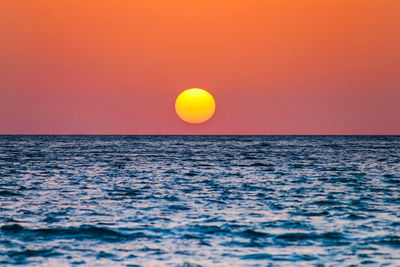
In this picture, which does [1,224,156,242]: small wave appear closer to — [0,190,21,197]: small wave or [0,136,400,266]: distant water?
[0,136,400,266]: distant water

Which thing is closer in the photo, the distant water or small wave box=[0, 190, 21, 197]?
the distant water

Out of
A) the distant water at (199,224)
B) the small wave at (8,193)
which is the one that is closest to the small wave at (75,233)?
the distant water at (199,224)

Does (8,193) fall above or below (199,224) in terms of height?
below

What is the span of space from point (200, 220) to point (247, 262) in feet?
18.8

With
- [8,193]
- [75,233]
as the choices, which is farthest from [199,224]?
[8,193]

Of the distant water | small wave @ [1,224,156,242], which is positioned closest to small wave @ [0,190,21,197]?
the distant water

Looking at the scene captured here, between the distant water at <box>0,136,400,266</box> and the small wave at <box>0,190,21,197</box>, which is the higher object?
the distant water at <box>0,136,400,266</box>

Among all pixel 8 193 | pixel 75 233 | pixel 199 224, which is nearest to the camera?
pixel 75 233

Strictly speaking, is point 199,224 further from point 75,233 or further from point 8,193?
point 8,193

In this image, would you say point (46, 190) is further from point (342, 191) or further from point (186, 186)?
point (342, 191)

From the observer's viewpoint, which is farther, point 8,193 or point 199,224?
point 8,193

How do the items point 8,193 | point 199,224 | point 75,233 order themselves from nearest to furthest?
1. point 75,233
2. point 199,224
3. point 8,193

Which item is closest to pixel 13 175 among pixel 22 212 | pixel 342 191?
pixel 22 212

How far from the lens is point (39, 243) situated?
16062 millimetres
